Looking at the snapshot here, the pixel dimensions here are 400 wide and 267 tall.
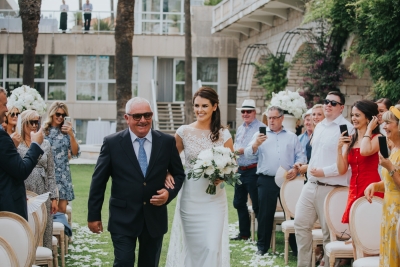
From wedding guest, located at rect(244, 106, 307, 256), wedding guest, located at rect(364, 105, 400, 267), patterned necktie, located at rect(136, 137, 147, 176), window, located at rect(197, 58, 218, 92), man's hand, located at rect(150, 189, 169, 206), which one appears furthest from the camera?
window, located at rect(197, 58, 218, 92)

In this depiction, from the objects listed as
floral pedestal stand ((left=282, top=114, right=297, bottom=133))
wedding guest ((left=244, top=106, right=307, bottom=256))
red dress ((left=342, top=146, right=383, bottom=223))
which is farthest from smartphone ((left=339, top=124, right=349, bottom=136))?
floral pedestal stand ((left=282, top=114, right=297, bottom=133))

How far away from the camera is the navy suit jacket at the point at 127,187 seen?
6.91 m

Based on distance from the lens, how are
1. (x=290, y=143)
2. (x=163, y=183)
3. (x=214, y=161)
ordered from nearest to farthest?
(x=163, y=183), (x=214, y=161), (x=290, y=143)

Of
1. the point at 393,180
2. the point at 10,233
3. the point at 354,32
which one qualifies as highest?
the point at 354,32

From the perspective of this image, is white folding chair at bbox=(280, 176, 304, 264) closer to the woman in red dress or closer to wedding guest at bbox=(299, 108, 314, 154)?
wedding guest at bbox=(299, 108, 314, 154)

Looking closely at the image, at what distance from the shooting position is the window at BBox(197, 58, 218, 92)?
4394 cm

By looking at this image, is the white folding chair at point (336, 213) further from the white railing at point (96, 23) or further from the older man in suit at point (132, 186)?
the white railing at point (96, 23)

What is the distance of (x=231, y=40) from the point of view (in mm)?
43000

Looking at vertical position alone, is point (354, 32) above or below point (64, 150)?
above

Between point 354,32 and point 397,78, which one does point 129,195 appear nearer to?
point 397,78

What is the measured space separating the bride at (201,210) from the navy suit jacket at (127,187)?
3.27 feet

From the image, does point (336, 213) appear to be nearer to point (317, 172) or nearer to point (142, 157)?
point (317, 172)

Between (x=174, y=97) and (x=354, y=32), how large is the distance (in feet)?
80.8

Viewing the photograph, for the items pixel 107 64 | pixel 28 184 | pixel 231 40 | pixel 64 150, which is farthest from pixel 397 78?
pixel 107 64
